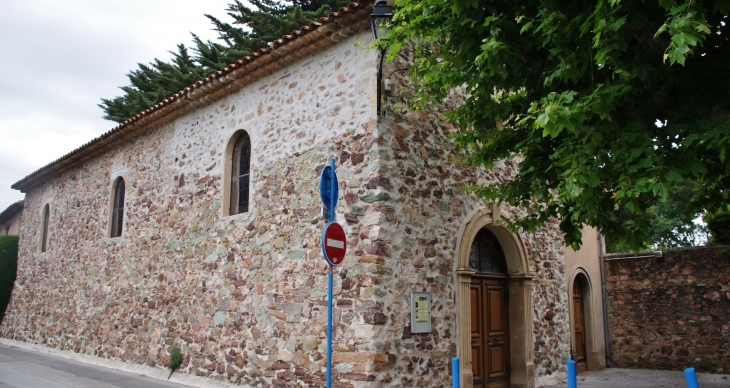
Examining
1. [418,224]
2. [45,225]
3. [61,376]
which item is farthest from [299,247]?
[45,225]

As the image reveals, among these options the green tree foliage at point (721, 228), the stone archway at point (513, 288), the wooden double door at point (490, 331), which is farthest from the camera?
the green tree foliage at point (721, 228)

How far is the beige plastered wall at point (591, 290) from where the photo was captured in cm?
1145

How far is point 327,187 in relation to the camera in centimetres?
575

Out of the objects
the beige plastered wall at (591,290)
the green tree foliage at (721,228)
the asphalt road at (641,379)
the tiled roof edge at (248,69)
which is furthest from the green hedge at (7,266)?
the green tree foliage at (721,228)

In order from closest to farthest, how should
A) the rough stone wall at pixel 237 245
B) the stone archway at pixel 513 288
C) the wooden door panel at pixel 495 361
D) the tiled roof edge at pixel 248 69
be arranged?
the rough stone wall at pixel 237 245, the tiled roof edge at pixel 248 69, the stone archway at pixel 513 288, the wooden door panel at pixel 495 361

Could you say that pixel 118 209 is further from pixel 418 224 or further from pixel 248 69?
pixel 418 224

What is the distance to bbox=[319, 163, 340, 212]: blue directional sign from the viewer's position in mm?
5637

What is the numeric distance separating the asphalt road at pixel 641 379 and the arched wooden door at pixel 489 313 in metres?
1.30

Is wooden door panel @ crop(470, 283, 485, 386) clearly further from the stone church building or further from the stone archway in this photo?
the stone archway

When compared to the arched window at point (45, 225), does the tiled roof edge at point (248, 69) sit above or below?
above

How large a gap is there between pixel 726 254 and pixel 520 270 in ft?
16.8

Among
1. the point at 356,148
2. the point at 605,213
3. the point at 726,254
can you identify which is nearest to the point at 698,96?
the point at 605,213

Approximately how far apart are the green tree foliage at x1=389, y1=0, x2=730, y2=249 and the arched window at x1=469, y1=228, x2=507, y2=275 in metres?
2.45

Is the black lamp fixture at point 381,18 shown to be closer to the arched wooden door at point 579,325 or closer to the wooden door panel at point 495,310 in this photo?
the wooden door panel at point 495,310
